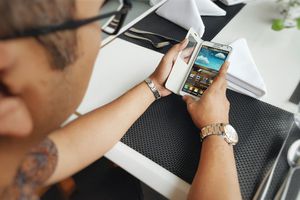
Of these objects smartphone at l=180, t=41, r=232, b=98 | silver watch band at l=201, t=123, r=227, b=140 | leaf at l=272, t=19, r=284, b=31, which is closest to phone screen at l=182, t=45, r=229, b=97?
smartphone at l=180, t=41, r=232, b=98

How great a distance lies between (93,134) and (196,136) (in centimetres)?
23

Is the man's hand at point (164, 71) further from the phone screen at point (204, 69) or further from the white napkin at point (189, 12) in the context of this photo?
the white napkin at point (189, 12)

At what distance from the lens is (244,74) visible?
0.70m

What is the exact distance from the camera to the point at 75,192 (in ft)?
2.29

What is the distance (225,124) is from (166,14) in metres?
0.49

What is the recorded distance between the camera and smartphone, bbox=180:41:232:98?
26.3 inches

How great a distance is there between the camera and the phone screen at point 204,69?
0.67 meters

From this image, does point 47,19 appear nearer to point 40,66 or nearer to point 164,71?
point 40,66

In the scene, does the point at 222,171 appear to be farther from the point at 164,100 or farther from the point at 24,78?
the point at 24,78

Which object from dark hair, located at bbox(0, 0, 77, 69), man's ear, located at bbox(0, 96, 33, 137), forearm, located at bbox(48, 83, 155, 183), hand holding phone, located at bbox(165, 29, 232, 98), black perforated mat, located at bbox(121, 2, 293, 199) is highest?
dark hair, located at bbox(0, 0, 77, 69)

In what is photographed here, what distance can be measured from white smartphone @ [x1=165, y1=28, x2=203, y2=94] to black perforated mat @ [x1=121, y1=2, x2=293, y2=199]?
1.2 inches

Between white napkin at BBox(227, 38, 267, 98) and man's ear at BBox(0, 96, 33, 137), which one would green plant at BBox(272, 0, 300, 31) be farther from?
man's ear at BBox(0, 96, 33, 137)

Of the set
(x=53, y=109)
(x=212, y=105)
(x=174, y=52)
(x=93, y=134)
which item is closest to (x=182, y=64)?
(x=174, y=52)

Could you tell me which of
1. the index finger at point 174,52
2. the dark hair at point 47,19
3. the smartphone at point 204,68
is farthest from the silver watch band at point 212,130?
the dark hair at point 47,19
